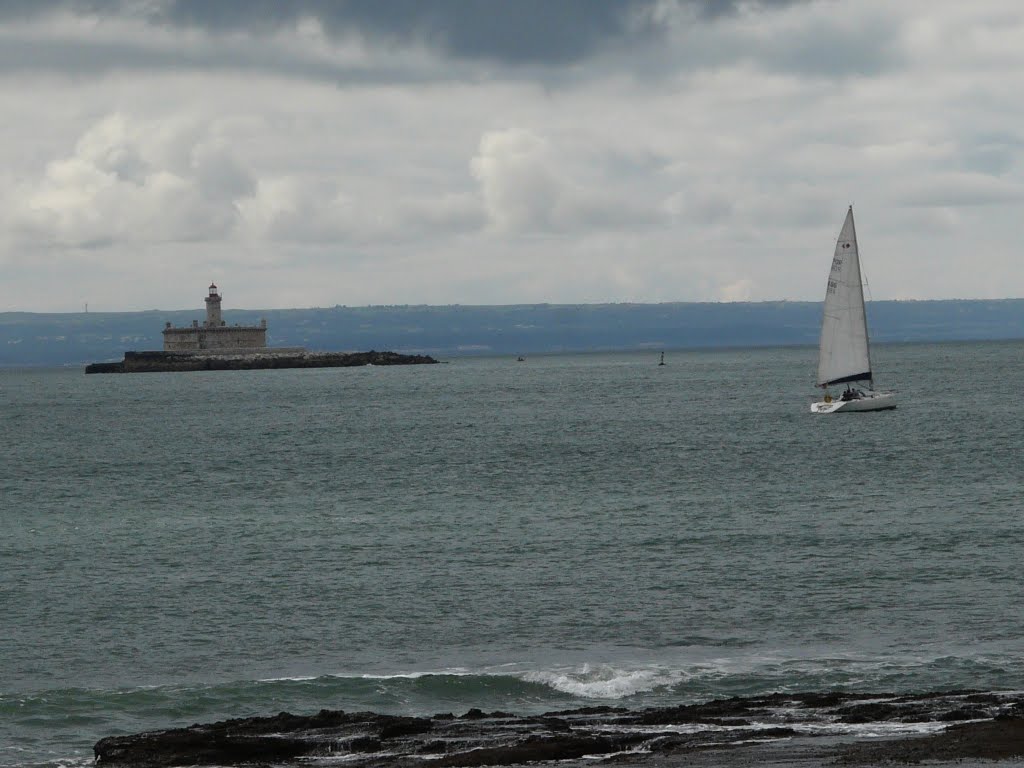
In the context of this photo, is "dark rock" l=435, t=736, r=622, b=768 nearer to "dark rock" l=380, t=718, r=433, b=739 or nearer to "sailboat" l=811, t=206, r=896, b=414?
"dark rock" l=380, t=718, r=433, b=739

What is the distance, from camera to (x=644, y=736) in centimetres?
1902

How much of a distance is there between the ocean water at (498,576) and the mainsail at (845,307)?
10.1 metres

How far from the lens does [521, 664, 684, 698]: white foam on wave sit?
75.8 feet

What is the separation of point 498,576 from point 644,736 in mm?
14776

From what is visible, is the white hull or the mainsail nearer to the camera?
the mainsail

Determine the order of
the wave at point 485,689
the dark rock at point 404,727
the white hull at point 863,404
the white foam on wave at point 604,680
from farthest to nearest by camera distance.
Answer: the white hull at point 863,404 → the white foam on wave at point 604,680 → the wave at point 485,689 → the dark rock at point 404,727

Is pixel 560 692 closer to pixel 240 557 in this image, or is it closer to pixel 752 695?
pixel 752 695

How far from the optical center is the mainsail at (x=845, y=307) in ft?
265

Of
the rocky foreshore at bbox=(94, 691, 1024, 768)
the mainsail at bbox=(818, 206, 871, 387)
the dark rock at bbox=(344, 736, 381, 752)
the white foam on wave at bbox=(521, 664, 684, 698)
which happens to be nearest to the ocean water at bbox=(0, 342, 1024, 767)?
the white foam on wave at bbox=(521, 664, 684, 698)

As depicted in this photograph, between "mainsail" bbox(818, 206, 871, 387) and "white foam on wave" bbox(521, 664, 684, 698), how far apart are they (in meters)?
58.0

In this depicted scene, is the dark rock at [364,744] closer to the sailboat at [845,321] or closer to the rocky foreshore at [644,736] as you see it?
the rocky foreshore at [644,736]

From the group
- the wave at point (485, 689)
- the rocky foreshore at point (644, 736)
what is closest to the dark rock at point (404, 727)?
the rocky foreshore at point (644, 736)

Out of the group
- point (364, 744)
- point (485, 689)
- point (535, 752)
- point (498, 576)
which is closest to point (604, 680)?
point (485, 689)

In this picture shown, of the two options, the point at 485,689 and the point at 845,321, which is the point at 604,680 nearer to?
the point at 485,689
